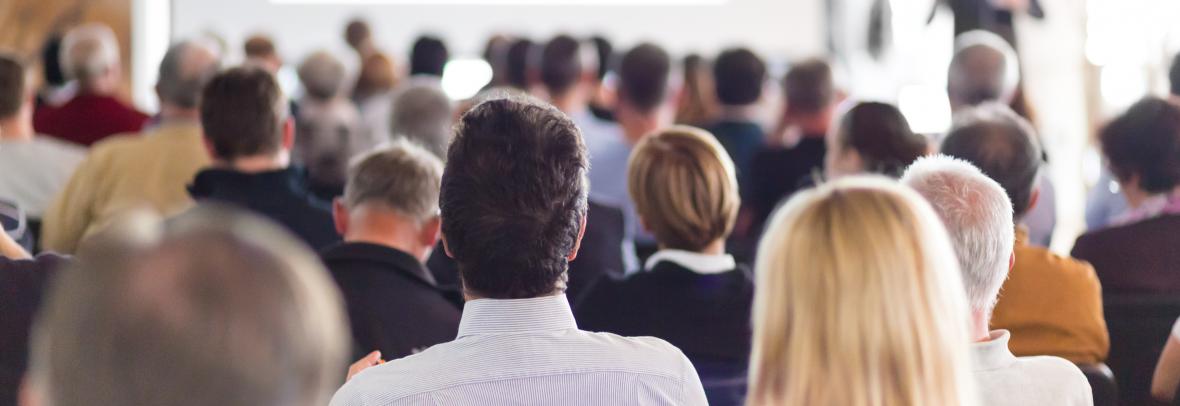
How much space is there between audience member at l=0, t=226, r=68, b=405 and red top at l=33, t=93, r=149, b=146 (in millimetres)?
3442

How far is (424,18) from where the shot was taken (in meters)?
11.1

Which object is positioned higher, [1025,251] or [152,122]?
[1025,251]

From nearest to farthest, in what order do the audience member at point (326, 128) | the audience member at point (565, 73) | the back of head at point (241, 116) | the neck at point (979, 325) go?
1. the neck at point (979, 325)
2. the back of head at point (241, 116)
3. the audience member at point (326, 128)
4. the audience member at point (565, 73)

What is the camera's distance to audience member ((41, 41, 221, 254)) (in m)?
3.65

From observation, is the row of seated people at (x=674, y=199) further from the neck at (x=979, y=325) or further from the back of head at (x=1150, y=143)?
the neck at (x=979, y=325)

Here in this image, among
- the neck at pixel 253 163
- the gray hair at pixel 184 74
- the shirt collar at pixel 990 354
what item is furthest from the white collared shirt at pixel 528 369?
the gray hair at pixel 184 74

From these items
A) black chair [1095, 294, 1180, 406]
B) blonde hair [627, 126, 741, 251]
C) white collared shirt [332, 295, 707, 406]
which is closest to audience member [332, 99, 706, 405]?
white collared shirt [332, 295, 707, 406]

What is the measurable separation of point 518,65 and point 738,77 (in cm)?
125

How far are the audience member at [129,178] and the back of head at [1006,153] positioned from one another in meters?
2.05

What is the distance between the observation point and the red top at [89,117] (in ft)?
17.7

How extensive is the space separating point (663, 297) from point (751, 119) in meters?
2.63

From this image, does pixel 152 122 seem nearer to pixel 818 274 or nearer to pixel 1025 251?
pixel 1025 251

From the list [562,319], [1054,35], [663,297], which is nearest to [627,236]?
[663,297]

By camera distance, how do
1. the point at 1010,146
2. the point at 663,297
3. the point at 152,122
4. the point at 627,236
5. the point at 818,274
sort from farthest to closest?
the point at 152,122, the point at 627,236, the point at 1010,146, the point at 663,297, the point at 818,274
